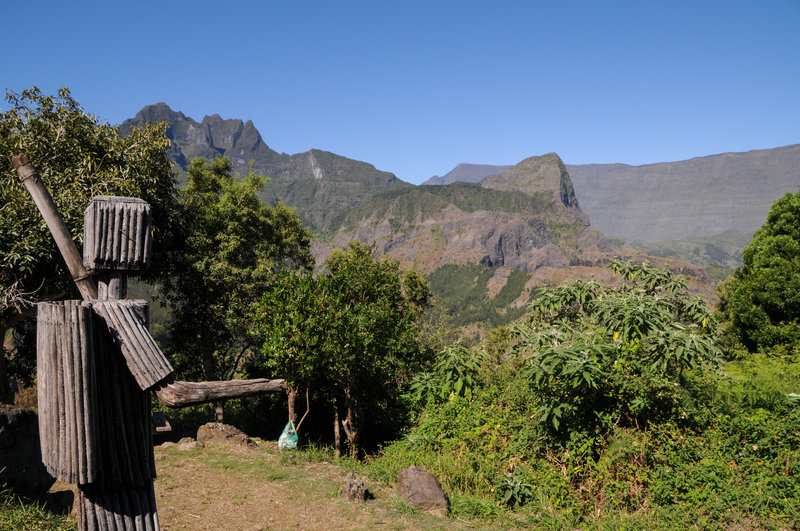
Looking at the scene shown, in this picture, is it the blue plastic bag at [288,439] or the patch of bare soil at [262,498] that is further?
the blue plastic bag at [288,439]

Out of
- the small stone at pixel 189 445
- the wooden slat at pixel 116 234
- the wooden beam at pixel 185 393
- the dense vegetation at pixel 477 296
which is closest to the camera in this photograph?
the wooden beam at pixel 185 393

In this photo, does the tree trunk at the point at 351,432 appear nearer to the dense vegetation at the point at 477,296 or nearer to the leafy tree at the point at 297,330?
the leafy tree at the point at 297,330

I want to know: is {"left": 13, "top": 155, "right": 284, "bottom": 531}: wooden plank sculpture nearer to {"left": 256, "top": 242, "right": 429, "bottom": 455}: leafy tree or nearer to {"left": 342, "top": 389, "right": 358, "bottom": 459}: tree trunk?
{"left": 256, "top": 242, "right": 429, "bottom": 455}: leafy tree

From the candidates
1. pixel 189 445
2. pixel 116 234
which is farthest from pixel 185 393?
pixel 189 445

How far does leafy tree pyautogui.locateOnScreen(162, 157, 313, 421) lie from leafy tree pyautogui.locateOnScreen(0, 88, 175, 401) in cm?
148

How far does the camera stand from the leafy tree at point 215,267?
542 inches

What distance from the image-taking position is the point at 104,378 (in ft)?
5.65

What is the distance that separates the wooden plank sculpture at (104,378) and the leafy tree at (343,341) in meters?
7.89

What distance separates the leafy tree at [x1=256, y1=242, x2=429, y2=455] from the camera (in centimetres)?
981

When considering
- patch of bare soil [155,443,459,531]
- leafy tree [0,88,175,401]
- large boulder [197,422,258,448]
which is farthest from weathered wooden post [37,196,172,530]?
large boulder [197,422,258,448]

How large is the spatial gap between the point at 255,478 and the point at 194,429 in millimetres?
6110

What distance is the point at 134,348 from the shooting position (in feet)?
5.69

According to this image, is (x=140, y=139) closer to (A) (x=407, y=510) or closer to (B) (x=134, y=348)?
(A) (x=407, y=510)

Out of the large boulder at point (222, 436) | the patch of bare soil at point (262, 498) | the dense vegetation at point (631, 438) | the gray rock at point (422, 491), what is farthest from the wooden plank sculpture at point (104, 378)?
the large boulder at point (222, 436)
